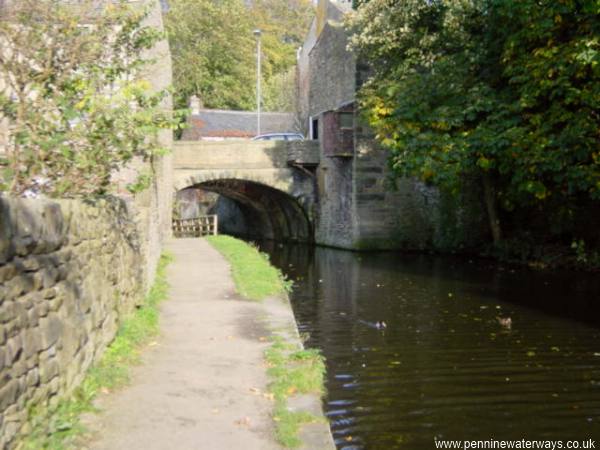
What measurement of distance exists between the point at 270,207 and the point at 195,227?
7118mm

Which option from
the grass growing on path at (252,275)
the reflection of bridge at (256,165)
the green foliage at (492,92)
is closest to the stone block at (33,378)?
the grass growing on path at (252,275)

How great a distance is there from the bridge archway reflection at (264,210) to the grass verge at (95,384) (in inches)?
704

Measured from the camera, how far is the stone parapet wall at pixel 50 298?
3.62 m

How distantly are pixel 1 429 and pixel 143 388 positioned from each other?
79.4 inches

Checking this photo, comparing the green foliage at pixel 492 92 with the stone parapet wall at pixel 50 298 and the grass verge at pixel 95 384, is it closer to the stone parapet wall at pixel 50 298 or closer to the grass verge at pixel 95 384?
the grass verge at pixel 95 384

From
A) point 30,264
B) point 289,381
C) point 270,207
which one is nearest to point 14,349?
point 30,264

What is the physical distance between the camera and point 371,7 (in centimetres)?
1900

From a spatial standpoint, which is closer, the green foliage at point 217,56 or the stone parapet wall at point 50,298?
the stone parapet wall at point 50,298

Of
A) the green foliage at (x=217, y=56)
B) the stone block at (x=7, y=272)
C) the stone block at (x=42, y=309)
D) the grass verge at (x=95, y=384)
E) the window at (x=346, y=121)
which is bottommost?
the grass verge at (x=95, y=384)

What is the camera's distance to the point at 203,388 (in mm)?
5484

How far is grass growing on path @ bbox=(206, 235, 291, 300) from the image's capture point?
10.6m

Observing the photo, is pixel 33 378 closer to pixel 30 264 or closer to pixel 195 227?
pixel 30 264

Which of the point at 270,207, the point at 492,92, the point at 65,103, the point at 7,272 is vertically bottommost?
the point at 7,272

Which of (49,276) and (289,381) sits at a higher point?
(49,276)
